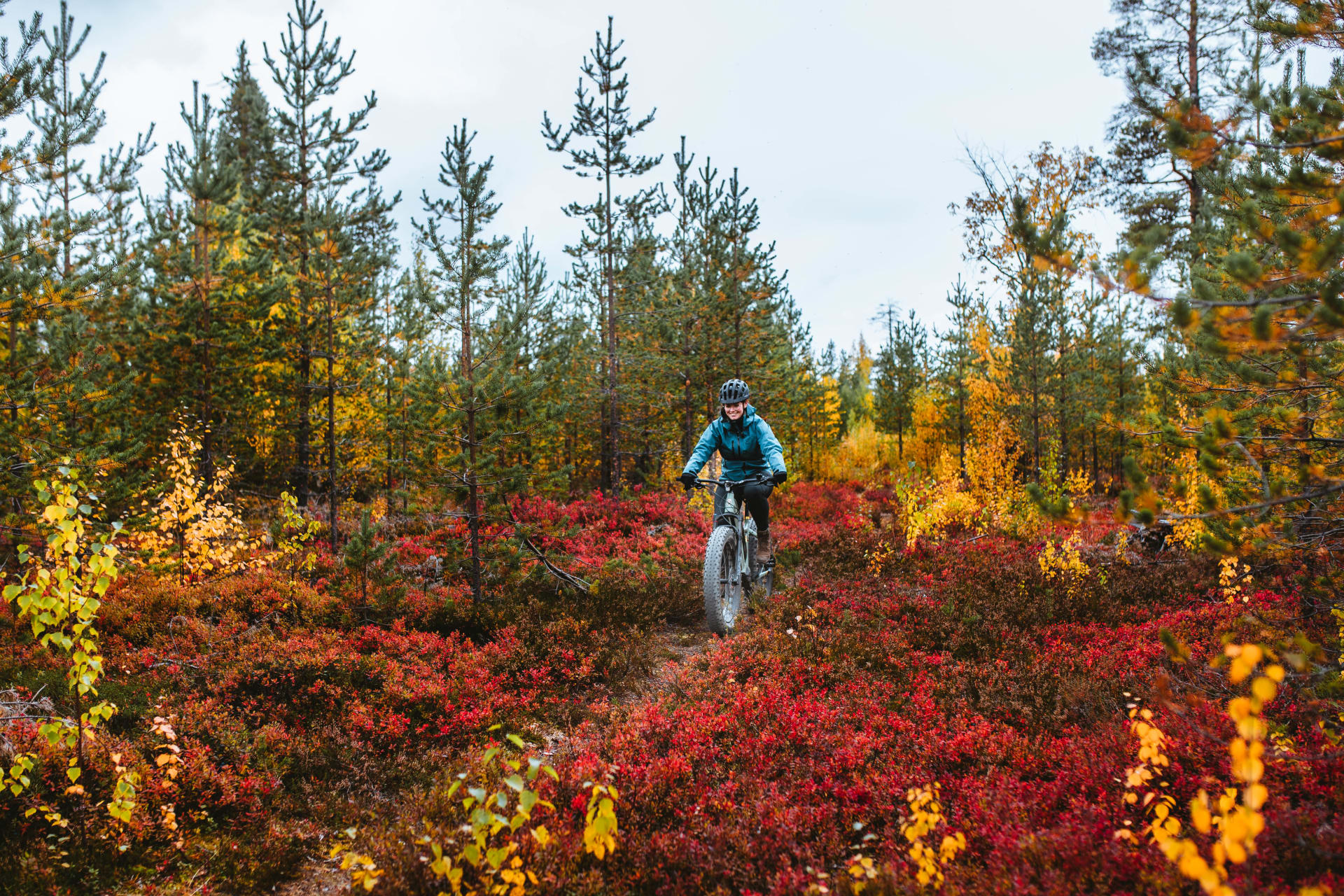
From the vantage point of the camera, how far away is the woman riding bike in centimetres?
710

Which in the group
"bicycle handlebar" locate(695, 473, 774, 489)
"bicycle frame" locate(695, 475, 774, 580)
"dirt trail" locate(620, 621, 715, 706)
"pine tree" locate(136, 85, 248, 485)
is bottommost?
"dirt trail" locate(620, 621, 715, 706)

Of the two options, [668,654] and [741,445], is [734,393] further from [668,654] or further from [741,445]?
[668,654]

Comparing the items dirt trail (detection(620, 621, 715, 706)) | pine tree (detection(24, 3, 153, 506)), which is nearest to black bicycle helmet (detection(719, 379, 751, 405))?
dirt trail (detection(620, 621, 715, 706))

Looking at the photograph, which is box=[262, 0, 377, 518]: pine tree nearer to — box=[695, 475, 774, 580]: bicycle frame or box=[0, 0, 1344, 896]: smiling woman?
box=[0, 0, 1344, 896]: smiling woman

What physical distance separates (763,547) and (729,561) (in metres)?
0.89

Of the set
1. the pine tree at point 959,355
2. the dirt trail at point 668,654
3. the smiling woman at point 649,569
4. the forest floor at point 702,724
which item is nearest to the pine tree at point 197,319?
the smiling woman at point 649,569

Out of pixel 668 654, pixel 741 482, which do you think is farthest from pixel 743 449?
pixel 668 654

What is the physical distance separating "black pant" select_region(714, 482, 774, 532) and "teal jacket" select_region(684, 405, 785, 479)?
0.22m

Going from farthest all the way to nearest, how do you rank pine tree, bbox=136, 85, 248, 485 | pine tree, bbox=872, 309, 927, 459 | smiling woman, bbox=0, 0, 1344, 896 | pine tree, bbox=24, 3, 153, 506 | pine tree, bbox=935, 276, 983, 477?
pine tree, bbox=872, 309, 927, 459
pine tree, bbox=935, 276, 983, 477
pine tree, bbox=136, 85, 248, 485
pine tree, bbox=24, 3, 153, 506
smiling woman, bbox=0, 0, 1344, 896

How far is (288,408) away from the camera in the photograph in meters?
12.8

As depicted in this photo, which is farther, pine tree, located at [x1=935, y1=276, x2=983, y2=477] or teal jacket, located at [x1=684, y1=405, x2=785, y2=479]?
pine tree, located at [x1=935, y1=276, x2=983, y2=477]

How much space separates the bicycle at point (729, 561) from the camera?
6.85 m

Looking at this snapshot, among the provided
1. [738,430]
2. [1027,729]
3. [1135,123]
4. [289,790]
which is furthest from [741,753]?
[1135,123]

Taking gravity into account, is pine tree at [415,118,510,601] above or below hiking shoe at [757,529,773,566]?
above
